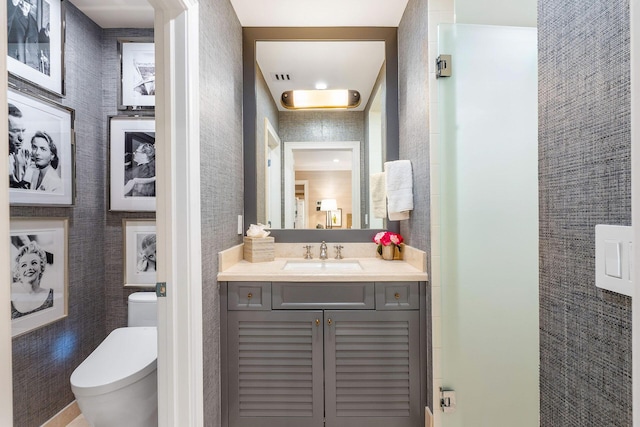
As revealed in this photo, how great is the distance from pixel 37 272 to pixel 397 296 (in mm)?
1894

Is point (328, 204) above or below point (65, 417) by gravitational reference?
above

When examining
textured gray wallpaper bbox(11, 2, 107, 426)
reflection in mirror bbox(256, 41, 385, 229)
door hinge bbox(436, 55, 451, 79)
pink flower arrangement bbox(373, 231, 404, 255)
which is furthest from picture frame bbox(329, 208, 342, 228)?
textured gray wallpaper bbox(11, 2, 107, 426)

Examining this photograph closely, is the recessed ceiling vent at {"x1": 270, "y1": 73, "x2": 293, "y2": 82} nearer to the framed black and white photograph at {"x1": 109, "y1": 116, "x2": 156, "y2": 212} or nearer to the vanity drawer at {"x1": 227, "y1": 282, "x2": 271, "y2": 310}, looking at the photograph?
the framed black and white photograph at {"x1": 109, "y1": 116, "x2": 156, "y2": 212}

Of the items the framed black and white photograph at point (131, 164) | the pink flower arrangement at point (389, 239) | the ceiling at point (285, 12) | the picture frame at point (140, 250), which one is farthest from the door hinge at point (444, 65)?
the picture frame at point (140, 250)

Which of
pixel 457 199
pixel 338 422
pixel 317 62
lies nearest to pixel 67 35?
pixel 317 62

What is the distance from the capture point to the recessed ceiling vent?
239 cm

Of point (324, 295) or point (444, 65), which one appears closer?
point (444, 65)

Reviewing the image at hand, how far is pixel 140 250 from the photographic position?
7.20 feet

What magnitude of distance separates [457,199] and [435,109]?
47 cm

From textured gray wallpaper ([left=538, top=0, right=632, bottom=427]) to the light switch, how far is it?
37mm

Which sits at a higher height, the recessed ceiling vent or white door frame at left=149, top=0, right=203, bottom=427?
the recessed ceiling vent

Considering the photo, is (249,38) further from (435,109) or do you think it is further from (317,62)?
(435,109)

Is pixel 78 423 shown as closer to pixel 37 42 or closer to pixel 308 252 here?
pixel 308 252

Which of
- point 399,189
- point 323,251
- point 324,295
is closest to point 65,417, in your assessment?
point 324,295
